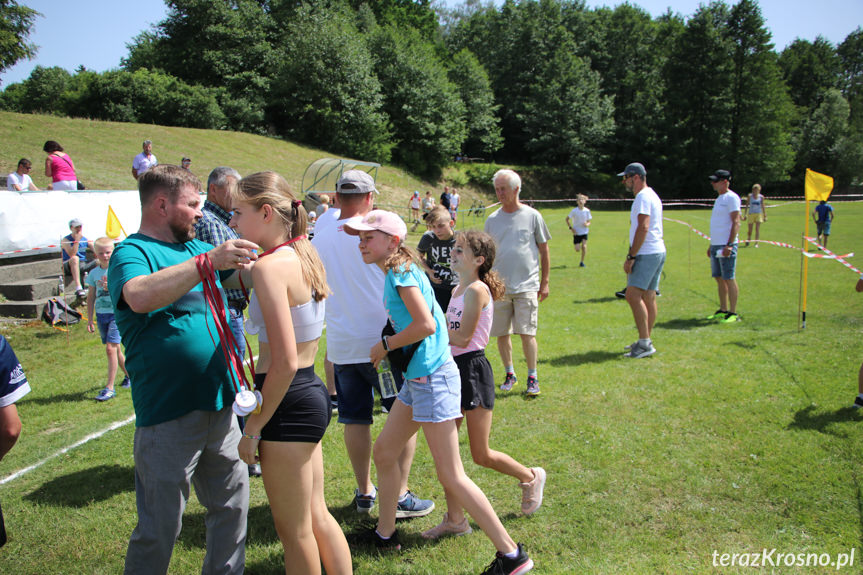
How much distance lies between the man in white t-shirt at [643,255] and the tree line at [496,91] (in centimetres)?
3634

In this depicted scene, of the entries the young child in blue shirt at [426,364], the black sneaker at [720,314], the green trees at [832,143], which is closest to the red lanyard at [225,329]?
the young child in blue shirt at [426,364]

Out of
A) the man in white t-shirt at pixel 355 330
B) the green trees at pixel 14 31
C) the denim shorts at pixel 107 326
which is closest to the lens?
the man in white t-shirt at pixel 355 330

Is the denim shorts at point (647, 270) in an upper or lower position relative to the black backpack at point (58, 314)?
upper

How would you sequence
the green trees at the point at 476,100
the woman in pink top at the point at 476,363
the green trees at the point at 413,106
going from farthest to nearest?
1. the green trees at the point at 476,100
2. the green trees at the point at 413,106
3. the woman in pink top at the point at 476,363

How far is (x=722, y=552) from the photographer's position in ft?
9.99

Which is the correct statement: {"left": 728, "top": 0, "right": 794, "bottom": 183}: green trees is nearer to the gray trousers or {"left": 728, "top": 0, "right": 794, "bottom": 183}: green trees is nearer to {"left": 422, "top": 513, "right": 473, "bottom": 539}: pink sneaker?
{"left": 422, "top": 513, "right": 473, "bottom": 539}: pink sneaker

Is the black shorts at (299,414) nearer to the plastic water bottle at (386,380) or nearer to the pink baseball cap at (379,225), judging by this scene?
the pink baseball cap at (379,225)

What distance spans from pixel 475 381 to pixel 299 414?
128 cm

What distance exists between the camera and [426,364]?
9.04 feet

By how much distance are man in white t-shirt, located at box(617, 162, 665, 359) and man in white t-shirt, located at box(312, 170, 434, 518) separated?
409 centimetres

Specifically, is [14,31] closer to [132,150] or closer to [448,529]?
[132,150]

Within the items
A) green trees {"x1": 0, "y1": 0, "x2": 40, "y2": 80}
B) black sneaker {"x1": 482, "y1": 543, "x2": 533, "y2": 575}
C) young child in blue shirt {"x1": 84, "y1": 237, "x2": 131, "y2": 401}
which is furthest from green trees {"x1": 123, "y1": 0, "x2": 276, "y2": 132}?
black sneaker {"x1": 482, "y1": 543, "x2": 533, "y2": 575}

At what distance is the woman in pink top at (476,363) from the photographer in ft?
10.5

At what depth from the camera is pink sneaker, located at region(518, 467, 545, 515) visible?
340cm
